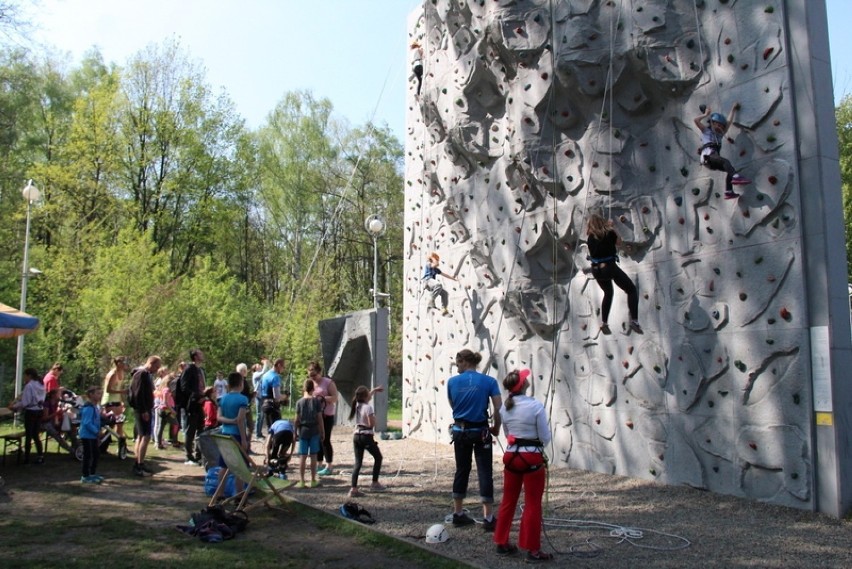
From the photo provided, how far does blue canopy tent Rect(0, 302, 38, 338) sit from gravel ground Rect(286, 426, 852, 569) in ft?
18.3

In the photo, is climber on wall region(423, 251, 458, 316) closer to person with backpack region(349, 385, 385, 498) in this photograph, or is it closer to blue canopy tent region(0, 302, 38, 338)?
person with backpack region(349, 385, 385, 498)

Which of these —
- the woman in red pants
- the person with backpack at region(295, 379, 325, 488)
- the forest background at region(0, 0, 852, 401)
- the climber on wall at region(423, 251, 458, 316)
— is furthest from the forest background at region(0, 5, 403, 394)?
the woman in red pants

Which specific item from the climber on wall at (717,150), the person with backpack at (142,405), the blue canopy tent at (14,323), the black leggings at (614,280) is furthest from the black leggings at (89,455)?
the climber on wall at (717,150)

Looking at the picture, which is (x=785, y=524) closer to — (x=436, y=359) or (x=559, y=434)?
(x=559, y=434)

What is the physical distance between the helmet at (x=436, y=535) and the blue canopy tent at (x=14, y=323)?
8.22m

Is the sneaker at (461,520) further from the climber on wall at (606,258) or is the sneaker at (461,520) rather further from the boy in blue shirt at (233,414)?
the climber on wall at (606,258)

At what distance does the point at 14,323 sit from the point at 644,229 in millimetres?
9900

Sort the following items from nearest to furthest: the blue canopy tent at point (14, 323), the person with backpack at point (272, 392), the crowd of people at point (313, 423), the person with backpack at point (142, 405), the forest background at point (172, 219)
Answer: the crowd of people at point (313, 423)
the person with backpack at point (142, 405)
the blue canopy tent at point (14, 323)
the person with backpack at point (272, 392)
the forest background at point (172, 219)

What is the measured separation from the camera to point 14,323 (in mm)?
11406

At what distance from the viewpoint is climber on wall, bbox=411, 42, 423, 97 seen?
16.4 meters

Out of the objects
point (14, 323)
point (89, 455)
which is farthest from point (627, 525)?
point (14, 323)

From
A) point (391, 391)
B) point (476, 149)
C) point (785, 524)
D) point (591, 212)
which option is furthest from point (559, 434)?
point (391, 391)

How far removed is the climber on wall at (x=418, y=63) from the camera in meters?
16.4

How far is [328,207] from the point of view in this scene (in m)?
38.1
